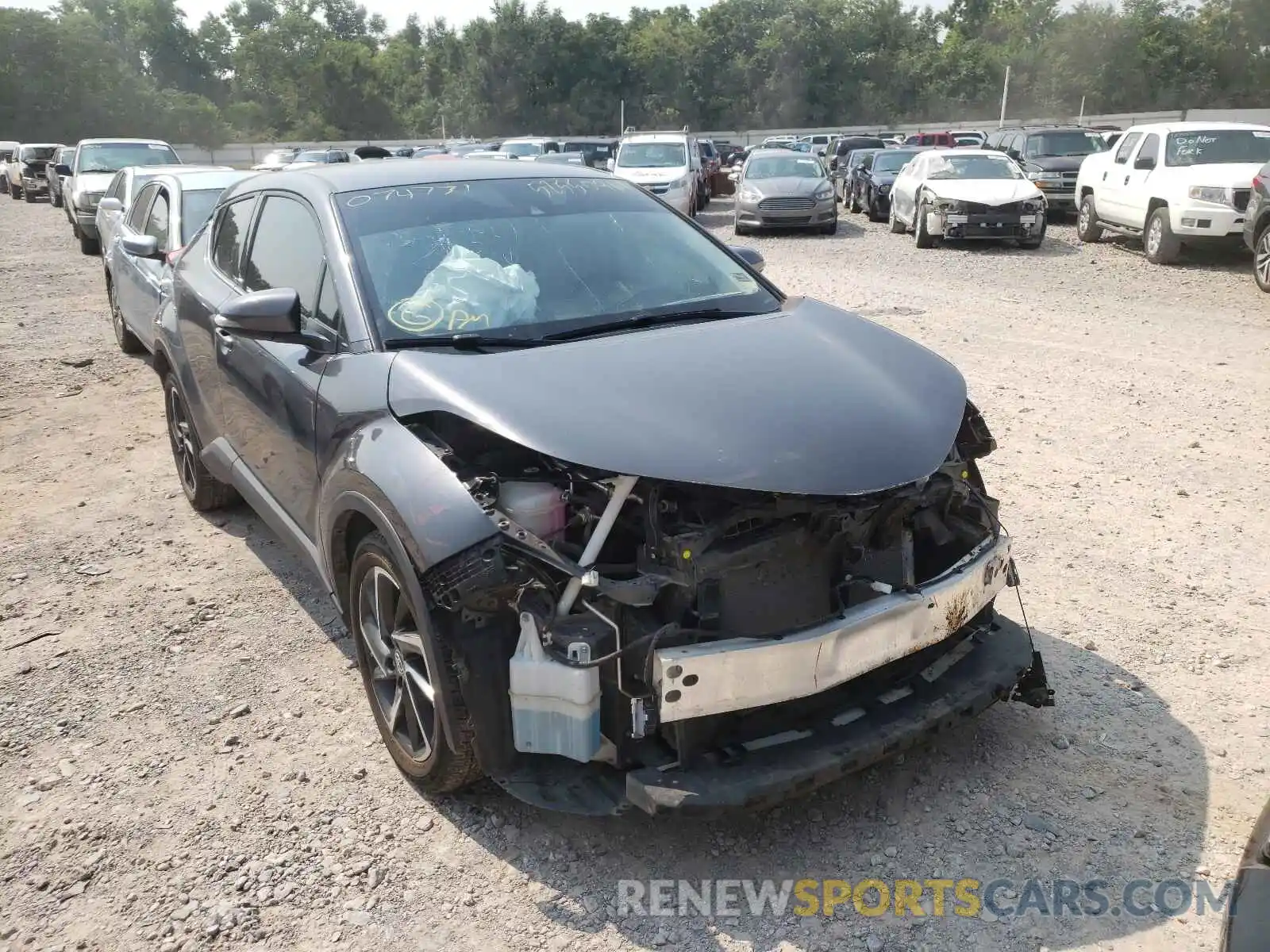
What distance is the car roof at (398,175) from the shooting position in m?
3.98

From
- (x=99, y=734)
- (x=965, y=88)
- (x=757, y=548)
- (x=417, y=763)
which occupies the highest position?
(x=965, y=88)

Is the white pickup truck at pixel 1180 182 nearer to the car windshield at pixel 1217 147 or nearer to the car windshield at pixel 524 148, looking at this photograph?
the car windshield at pixel 1217 147

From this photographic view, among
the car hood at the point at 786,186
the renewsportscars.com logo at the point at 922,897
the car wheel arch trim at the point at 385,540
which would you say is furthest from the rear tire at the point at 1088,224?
the car wheel arch trim at the point at 385,540

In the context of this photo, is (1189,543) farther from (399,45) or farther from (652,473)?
(399,45)

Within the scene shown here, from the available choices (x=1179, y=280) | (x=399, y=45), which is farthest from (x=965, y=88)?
(x=1179, y=280)

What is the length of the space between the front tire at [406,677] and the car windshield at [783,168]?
1680 centimetres

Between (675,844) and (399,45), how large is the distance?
103m

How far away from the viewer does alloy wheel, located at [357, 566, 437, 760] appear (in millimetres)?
3074

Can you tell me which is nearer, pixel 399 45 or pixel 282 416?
pixel 282 416

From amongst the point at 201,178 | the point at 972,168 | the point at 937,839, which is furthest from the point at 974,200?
the point at 937,839

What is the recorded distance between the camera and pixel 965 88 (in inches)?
2655

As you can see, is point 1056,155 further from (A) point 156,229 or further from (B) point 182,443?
(B) point 182,443

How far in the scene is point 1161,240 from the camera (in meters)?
13.2

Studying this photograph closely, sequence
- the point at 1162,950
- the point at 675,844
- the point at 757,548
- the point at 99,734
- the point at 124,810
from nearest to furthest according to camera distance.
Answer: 1. the point at 1162,950
2. the point at 757,548
3. the point at 675,844
4. the point at 124,810
5. the point at 99,734
